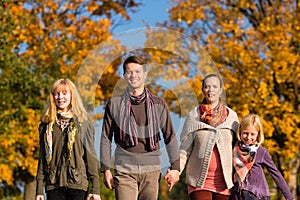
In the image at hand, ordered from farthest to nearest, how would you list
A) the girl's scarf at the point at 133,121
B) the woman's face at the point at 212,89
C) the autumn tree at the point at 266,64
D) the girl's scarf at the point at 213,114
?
the autumn tree at the point at 266,64
the girl's scarf at the point at 213,114
the woman's face at the point at 212,89
the girl's scarf at the point at 133,121

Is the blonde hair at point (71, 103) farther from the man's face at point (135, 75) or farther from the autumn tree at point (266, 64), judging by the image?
the autumn tree at point (266, 64)

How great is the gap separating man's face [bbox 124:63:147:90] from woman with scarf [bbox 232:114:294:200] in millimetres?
1302

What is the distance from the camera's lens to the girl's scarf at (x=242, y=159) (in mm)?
5852

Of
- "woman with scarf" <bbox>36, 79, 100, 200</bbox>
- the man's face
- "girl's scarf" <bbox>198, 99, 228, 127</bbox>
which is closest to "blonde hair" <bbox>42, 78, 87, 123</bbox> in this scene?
"woman with scarf" <bbox>36, 79, 100, 200</bbox>

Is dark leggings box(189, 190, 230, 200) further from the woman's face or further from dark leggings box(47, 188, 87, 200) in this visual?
dark leggings box(47, 188, 87, 200)

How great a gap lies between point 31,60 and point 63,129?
12234 millimetres

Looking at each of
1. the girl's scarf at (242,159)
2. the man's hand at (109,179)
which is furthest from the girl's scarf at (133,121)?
the girl's scarf at (242,159)

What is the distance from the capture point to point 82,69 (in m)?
5.54

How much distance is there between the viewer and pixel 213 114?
579 cm

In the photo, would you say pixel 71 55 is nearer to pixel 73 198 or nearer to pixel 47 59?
pixel 47 59

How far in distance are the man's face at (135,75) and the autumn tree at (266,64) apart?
941cm

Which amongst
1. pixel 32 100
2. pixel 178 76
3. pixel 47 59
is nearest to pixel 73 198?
pixel 178 76

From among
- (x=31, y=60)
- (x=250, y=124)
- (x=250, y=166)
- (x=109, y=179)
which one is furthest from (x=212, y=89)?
(x=31, y=60)

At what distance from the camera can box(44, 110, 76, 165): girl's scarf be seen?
538 centimetres
